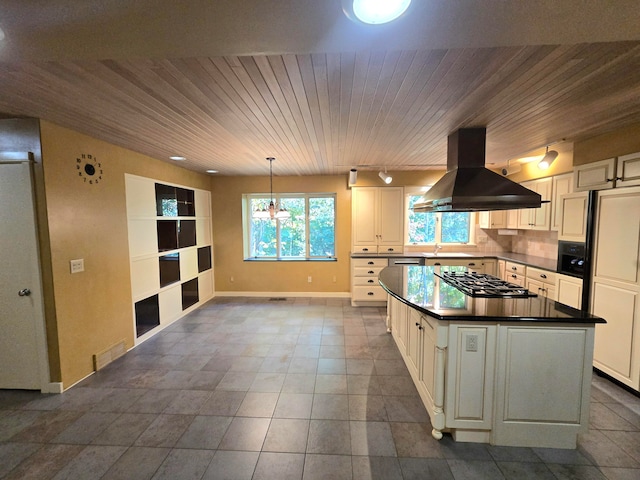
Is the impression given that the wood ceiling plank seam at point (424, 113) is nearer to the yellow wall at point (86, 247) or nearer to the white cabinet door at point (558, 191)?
the white cabinet door at point (558, 191)

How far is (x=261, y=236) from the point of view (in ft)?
19.2

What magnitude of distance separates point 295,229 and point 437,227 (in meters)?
2.69

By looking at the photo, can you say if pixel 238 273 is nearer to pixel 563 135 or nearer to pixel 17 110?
pixel 17 110

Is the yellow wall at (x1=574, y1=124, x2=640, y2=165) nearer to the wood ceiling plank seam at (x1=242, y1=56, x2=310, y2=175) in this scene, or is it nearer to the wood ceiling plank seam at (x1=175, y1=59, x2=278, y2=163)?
the wood ceiling plank seam at (x1=242, y1=56, x2=310, y2=175)

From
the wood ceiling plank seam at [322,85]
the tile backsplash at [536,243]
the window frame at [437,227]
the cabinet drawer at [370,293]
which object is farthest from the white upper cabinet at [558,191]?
the wood ceiling plank seam at [322,85]

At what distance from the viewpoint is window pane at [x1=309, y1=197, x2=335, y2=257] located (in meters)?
5.64

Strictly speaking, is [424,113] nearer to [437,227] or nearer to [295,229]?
[437,227]

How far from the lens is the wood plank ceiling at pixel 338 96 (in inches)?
59.1

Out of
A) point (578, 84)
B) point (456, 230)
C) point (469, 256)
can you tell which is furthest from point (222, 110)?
point (456, 230)

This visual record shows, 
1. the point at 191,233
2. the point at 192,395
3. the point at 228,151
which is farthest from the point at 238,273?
the point at 192,395

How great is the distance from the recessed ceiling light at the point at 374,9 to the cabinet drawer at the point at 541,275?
144 inches

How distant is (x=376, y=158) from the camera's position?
404cm

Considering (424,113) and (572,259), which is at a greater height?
(424,113)

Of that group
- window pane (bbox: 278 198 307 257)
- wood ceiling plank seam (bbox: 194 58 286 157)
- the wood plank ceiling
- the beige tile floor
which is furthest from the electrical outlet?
window pane (bbox: 278 198 307 257)
